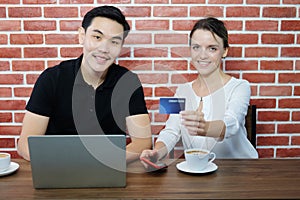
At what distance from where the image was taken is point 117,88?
1.70m

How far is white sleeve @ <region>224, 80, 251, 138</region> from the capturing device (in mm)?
1472

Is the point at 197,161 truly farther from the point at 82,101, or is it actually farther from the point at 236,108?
the point at 82,101

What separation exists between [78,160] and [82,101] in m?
0.65

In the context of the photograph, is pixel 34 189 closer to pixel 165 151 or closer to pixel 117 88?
pixel 165 151

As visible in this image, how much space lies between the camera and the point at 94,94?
65.2 inches

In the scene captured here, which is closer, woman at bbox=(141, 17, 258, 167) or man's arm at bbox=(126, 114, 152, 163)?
man's arm at bbox=(126, 114, 152, 163)

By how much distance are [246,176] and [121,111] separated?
73cm

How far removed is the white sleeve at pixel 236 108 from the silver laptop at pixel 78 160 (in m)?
0.60

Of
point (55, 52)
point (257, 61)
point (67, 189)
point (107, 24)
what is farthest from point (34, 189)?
point (257, 61)

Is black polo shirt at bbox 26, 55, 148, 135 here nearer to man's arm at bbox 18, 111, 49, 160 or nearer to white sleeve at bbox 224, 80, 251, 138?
man's arm at bbox 18, 111, 49, 160

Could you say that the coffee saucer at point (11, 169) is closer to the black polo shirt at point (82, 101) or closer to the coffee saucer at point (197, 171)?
the black polo shirt at point (82, 101)

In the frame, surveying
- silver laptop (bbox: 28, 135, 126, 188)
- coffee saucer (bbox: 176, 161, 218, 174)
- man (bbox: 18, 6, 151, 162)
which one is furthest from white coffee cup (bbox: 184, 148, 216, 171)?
man (bbox: 18, 6, 151, 162)

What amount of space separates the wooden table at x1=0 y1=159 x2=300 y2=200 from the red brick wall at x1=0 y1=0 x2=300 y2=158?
839 mm

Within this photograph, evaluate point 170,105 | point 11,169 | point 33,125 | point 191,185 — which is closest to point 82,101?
point 33,125
